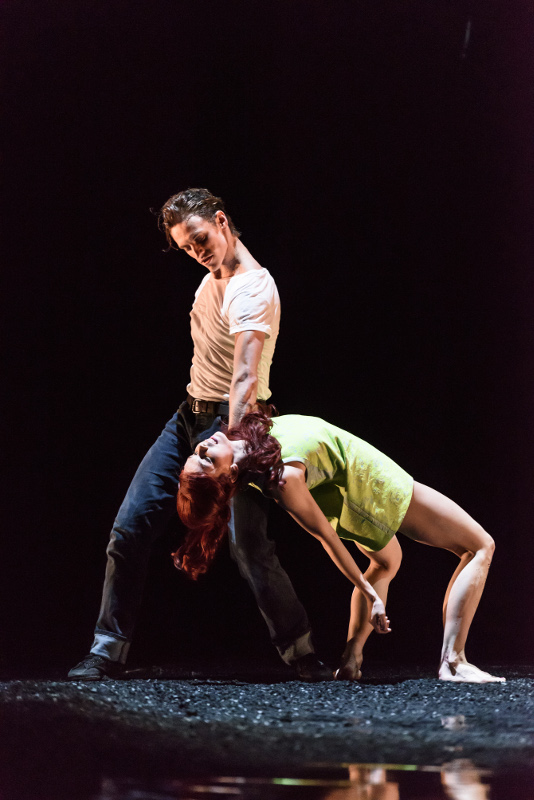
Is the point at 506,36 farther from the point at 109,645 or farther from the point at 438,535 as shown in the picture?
the point at 109,645

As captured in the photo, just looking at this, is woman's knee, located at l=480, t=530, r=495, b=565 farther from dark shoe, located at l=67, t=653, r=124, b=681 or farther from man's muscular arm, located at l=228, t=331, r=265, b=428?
dark shoe, located at l=67, t=653, r=124, b=681

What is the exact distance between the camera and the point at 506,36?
338cm

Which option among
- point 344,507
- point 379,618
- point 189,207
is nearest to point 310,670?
point 379,618

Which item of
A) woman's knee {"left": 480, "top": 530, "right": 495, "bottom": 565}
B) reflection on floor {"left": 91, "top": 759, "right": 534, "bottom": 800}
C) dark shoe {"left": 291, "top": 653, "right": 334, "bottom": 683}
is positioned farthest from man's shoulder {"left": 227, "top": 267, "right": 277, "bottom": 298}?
reflection on floor {"left": 91, "top": 759, "right": 534, "bottom": 800}

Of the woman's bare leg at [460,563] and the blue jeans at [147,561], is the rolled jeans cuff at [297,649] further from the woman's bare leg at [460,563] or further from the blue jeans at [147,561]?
the woman's bare leg at [460,563]

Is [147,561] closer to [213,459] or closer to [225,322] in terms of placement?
[213,459]

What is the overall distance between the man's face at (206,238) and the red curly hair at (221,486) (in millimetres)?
Result: 513

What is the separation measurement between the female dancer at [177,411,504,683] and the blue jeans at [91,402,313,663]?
0.10 meters

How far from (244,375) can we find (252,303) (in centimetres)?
22

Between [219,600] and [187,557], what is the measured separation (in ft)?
3.20

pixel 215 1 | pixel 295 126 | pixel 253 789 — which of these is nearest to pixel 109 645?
pixel 253 789

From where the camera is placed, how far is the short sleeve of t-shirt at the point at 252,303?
8.08 ft

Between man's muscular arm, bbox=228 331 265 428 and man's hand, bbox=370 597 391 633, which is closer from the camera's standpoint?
man's hand, bbox=370 597 391 633

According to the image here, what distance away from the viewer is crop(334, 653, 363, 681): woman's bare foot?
8.27 ft
